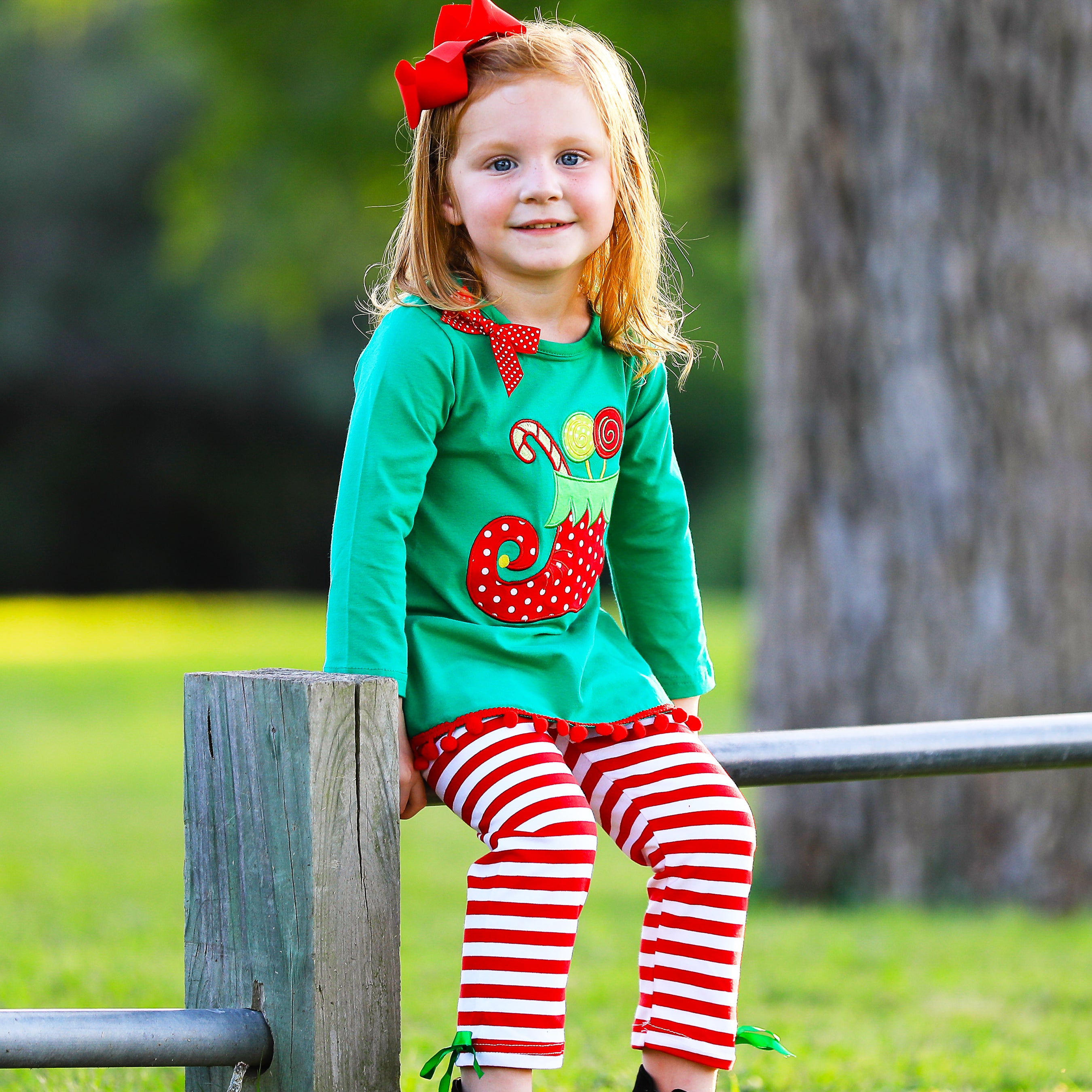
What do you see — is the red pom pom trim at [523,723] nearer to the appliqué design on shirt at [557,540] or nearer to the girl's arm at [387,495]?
the girl's arm at [387,495]

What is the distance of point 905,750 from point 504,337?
784mm

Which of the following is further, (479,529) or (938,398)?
(938,398)

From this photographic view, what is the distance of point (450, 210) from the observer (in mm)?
2086

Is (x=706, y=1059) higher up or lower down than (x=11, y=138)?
lower down

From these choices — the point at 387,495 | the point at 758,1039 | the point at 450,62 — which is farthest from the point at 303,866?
the point at 450,62

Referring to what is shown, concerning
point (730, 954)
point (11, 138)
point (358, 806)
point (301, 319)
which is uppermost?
point (11, 138)

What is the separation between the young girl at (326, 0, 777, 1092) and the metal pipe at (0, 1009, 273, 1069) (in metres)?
0.23

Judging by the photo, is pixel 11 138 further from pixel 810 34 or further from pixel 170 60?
pixel 810 34

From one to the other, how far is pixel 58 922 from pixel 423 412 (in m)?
3.29

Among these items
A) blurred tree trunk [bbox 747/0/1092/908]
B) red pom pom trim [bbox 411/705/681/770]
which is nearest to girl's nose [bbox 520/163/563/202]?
red pom pom trim [bbox 411/705/681/770]

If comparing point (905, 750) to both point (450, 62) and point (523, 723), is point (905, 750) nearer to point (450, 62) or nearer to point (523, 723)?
point (523, 723)

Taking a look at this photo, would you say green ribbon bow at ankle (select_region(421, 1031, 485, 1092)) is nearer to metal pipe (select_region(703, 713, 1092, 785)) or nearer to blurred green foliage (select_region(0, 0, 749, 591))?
metal pipe (select_region(703, 713, 1092, 785))

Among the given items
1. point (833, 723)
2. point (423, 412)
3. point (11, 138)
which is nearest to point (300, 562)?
point (11, 138)

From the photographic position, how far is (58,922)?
15.3ft
